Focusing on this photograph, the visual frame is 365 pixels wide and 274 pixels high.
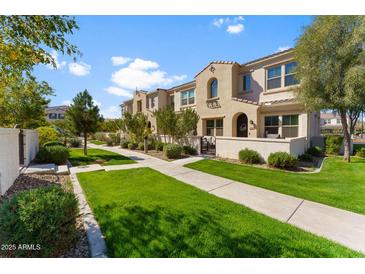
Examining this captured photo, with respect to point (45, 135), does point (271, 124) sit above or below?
above

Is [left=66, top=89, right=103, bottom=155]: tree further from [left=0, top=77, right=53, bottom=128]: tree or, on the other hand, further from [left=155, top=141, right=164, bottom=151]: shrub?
[left=155, top=141, right=164, bottom=151]: shrub

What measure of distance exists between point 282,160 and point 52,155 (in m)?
12.3

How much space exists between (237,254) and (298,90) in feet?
36.8

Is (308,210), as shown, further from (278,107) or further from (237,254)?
(278,107)

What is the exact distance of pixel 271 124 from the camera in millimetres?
14133

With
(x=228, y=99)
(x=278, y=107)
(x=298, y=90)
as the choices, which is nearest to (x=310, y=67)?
(x=298, y=90)

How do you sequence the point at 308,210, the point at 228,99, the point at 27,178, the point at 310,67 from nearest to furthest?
the point at 308,210
the point at 27,178
the point at 310,67
the point at 228,99

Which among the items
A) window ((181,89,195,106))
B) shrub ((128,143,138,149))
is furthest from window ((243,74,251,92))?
shrub ((128,143,138,149))

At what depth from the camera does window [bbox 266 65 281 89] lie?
14.1 meters

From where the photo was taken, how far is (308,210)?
4730mm

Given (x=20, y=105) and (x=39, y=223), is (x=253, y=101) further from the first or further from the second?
(x=20, y=105)

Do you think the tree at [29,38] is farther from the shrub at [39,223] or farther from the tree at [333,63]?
the tree at [333,63]

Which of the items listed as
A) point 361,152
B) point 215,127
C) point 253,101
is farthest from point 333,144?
point 215,127

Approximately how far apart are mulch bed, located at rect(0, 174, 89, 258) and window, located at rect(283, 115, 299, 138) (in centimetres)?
1381
